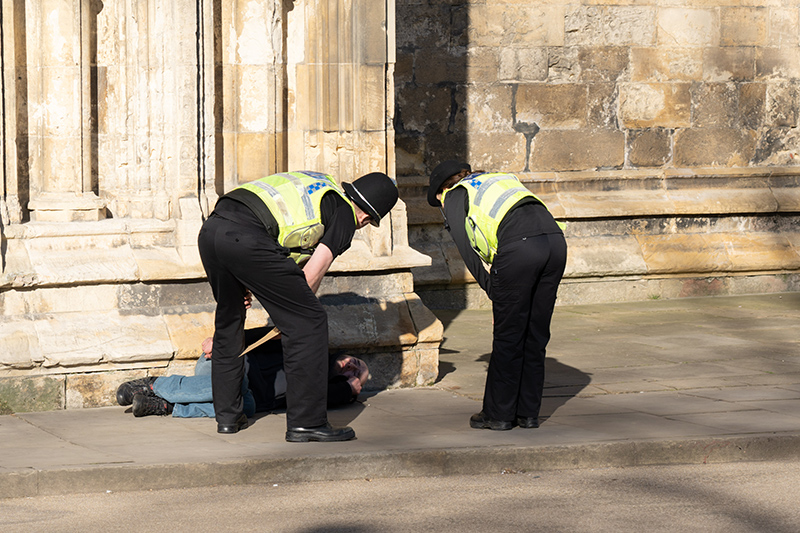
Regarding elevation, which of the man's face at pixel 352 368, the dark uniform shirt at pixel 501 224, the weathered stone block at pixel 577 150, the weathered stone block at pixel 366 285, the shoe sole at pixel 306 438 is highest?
the weathered stone block at pixel 577 150

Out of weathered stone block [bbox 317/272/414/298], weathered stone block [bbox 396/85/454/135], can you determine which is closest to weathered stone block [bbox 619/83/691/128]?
weathered stone block [bbox 396/85/454/135]

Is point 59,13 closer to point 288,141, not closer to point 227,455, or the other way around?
point 288,141

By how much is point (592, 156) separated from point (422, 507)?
736cm

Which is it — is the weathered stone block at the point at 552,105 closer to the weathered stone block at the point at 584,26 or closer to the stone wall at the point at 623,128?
the stone wall at the point at 623,128

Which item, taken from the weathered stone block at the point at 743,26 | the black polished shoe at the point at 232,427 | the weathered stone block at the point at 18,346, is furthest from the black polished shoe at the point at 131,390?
the weathered stone block at the point at 743,26

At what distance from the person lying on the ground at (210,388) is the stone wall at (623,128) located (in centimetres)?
422

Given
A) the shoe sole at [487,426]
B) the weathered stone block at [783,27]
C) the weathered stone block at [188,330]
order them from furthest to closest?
1. the weathered stone block at [783,27]
2. the weathered stone block at [188,330]
3. the shoe sole at [487,426]

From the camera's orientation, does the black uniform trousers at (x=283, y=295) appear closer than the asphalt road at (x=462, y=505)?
No

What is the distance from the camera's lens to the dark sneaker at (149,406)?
21.1 feet

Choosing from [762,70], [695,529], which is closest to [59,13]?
[695,529]

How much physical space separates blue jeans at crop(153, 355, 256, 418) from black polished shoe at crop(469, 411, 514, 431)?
1168 mm

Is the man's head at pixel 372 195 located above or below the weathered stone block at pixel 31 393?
above

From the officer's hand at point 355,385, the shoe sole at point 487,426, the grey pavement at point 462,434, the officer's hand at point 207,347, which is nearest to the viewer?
the grey pavement at point 462,434

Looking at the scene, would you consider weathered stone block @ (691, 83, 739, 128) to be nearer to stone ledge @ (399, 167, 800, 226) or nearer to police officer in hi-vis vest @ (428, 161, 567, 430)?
stone ledge @ (399, 167, 800, 226)
